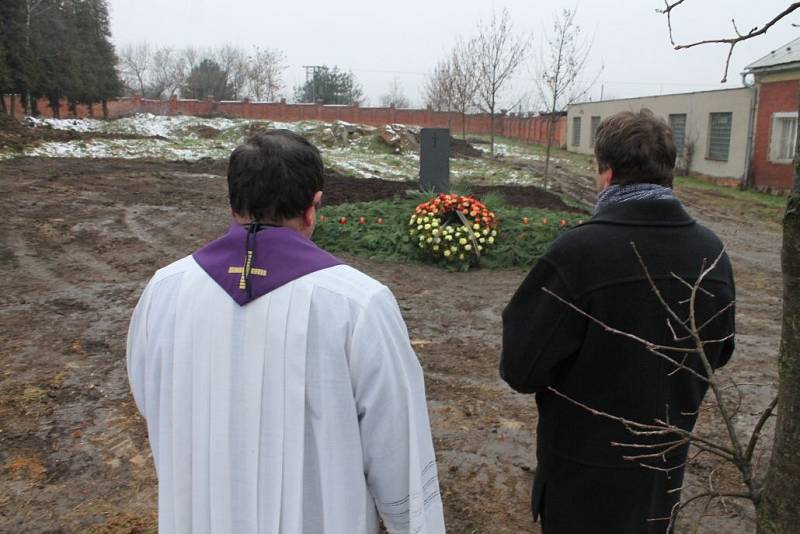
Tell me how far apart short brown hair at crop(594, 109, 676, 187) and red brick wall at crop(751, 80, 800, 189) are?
782 inches

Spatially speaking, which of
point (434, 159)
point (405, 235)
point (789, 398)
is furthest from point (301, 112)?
point (789, 398)

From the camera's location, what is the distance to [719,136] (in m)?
23.1

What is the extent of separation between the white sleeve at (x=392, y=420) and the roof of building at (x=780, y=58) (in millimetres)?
21234

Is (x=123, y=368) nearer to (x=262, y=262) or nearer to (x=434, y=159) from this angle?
(x=262, y=262)

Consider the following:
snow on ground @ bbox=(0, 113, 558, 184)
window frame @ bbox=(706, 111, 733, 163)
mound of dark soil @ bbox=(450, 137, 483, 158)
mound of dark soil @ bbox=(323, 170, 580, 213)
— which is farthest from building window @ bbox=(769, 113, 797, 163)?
mound of dark soil @ bbox=(450, 137, 483, 158)

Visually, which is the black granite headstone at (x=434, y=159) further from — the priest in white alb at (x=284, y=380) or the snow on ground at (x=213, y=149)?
the priest in white alb at (x=284, y=380)

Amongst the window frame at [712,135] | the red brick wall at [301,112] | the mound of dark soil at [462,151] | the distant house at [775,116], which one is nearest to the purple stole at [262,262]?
the distant house at [775,116]

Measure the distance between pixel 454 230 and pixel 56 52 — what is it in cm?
3324

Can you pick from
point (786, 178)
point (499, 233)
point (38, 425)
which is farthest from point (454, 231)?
point (786, 178)

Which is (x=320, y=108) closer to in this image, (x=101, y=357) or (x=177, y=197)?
(x=177, y=197)

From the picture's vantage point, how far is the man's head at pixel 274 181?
5.33 ft

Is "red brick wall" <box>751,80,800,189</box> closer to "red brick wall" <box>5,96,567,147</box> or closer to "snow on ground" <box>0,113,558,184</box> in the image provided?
"snow on ground" <box>0,113,558,184</box>

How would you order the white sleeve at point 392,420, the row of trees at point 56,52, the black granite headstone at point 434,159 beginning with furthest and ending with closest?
1. the row of trees at point 56,52
2. the black granite headstone at point 434,159
3. the white sleeve at point 392,420

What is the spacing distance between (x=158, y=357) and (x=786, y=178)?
838 inches
